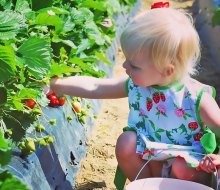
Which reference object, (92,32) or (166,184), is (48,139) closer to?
(166,184)

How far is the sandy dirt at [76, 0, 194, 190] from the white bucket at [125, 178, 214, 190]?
0.75 meters

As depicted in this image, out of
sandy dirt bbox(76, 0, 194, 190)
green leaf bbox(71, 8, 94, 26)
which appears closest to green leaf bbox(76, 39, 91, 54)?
green leaf bbox(71, 8, 94, 26)

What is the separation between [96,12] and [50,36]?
1124 millimetres

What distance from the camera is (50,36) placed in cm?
304

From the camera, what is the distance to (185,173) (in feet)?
8.37

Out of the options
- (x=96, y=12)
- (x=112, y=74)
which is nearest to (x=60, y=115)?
(x=96, y=12)

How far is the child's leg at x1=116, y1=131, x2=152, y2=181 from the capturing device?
267 centimetres

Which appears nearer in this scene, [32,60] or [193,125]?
[32,60]

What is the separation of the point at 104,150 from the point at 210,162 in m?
1.27

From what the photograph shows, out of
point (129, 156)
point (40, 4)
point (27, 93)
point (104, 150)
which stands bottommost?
point (104, 150)

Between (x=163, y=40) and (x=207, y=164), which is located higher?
(x=163, y=40)

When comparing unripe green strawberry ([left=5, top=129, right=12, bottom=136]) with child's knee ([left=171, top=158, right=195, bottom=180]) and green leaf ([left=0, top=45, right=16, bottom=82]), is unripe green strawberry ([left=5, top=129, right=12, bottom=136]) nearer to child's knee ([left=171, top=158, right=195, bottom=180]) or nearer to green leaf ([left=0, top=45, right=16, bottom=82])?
green leaf ([left=0, top=45, right=16, bottom=82])

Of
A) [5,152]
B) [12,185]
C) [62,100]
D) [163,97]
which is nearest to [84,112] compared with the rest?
[62,100]

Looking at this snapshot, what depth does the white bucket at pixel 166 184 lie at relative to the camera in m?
2.36
